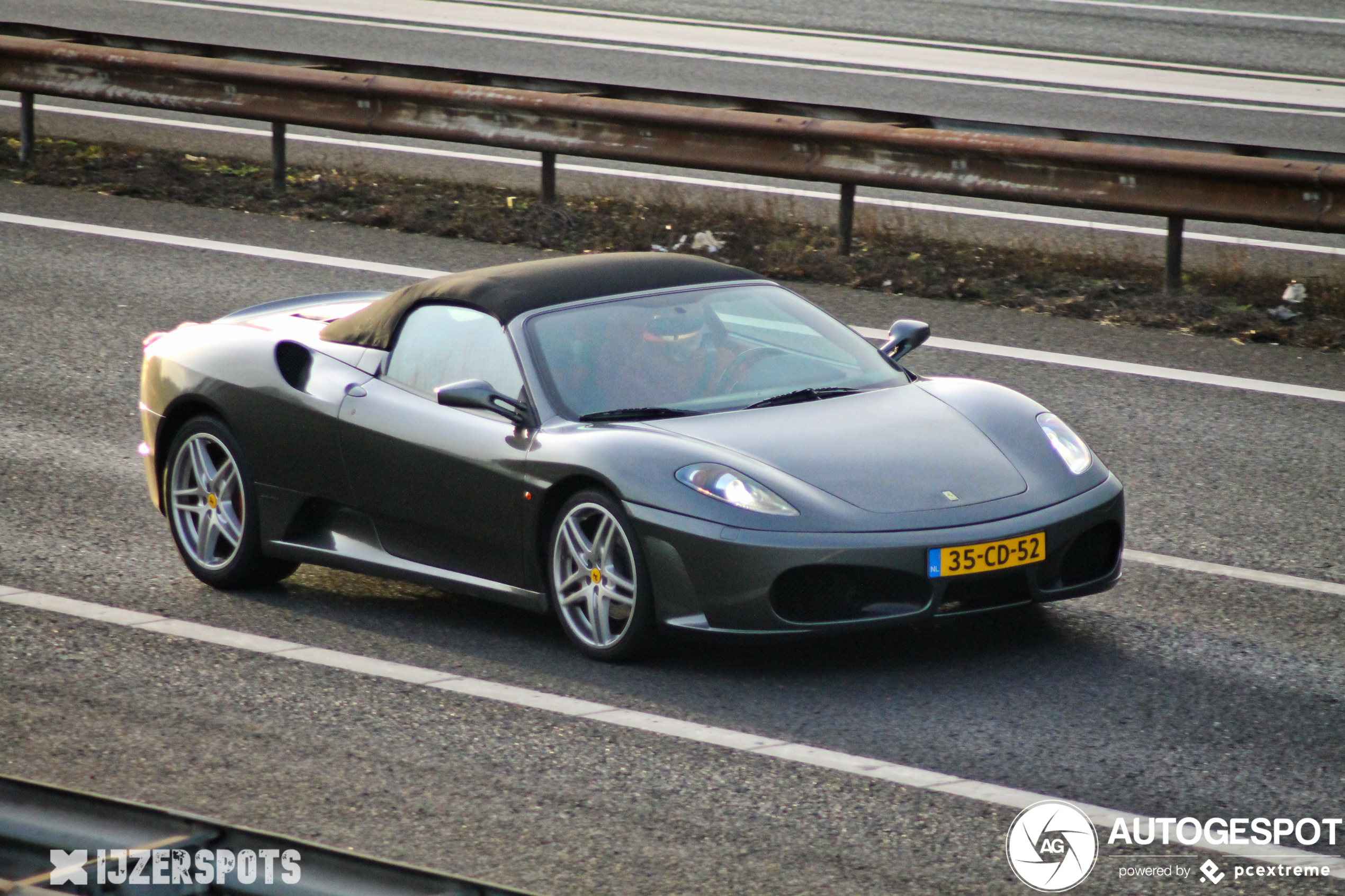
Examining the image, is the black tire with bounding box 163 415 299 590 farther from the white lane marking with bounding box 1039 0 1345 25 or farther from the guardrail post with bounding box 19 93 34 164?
the white lane marking with bounding box 1039 0 1345 25

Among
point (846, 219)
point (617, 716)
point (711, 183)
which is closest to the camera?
point (617, 716)

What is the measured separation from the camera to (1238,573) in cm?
723

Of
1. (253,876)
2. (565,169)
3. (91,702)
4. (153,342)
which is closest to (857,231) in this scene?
(565,169)

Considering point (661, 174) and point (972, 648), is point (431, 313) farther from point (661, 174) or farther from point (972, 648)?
point (661, 174)

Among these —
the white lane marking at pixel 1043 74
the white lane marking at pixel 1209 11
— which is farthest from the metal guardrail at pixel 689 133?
the white lane marking at pixel 1209 11

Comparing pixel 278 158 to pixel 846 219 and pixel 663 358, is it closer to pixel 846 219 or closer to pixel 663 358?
pixel 846 219

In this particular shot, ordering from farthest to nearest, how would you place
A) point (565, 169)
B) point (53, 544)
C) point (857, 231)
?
point (565, 169)
point (857, 231)
point (53, 544)

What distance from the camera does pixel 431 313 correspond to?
722 centimetres

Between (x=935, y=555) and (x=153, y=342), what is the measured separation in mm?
3750

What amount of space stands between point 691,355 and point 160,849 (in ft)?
10.5

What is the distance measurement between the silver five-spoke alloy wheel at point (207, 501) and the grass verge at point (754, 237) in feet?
17.1

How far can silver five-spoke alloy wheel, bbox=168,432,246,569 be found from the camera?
24.7 feet

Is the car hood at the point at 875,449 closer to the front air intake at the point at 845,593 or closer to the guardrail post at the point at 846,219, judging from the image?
the front air intake at the point at 845,593

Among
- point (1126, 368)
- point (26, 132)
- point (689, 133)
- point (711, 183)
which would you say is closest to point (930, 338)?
point (1126, 368)
